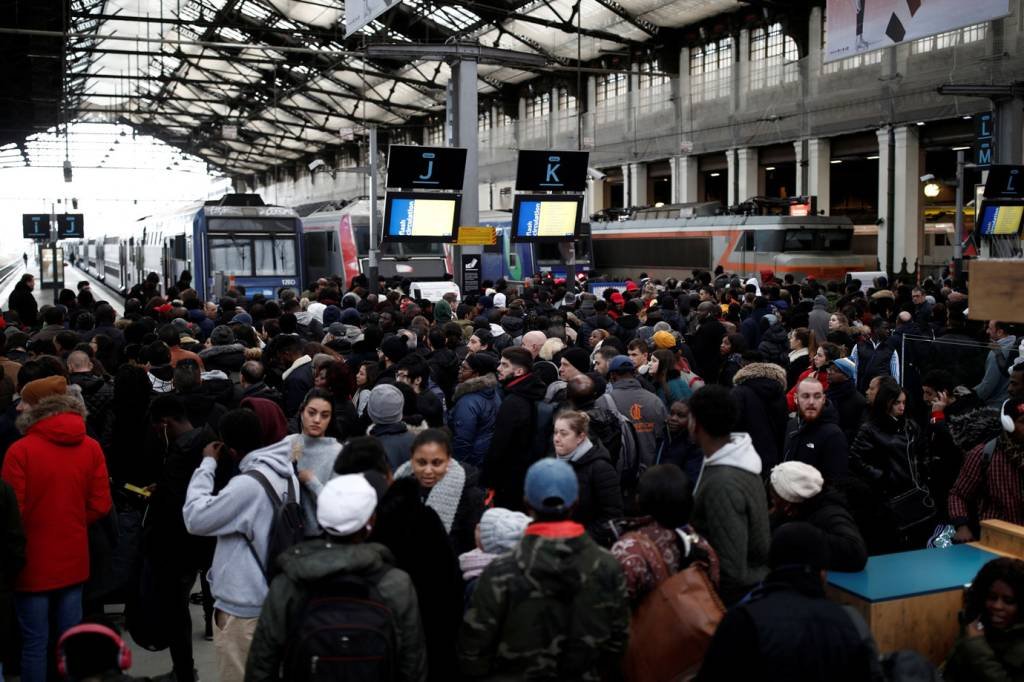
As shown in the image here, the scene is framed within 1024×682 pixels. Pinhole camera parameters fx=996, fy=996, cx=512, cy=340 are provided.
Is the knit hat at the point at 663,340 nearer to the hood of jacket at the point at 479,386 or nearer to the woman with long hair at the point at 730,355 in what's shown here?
the woman with long hair at the point at 730,355

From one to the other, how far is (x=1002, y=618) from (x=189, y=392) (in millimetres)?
4565

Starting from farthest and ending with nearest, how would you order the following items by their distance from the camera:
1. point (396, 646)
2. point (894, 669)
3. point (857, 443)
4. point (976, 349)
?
point (976, 349) < point (857, 443) < point (894, 669) < point (396, 646)

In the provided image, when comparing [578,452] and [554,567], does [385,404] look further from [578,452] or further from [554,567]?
[554,567]

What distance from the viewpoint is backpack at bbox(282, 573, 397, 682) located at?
3031 millimetres

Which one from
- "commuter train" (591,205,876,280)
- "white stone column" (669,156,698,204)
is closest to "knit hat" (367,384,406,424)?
"commuter train" (591,205,876,280)

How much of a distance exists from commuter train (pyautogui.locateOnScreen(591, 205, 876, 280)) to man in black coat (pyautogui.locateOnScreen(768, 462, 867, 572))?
23.4 m

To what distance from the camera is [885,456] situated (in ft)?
18.9

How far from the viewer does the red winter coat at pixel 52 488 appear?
463 centimetres

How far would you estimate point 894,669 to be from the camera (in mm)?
3381

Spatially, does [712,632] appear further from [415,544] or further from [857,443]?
[857,443]

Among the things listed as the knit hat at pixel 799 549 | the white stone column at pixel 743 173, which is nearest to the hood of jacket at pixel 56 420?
the knit hat at pixel 799 549

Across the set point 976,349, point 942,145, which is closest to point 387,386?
point 976,349

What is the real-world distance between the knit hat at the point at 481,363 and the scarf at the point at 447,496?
2.17 metres

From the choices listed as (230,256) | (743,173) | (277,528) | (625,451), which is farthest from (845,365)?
(743,173)
